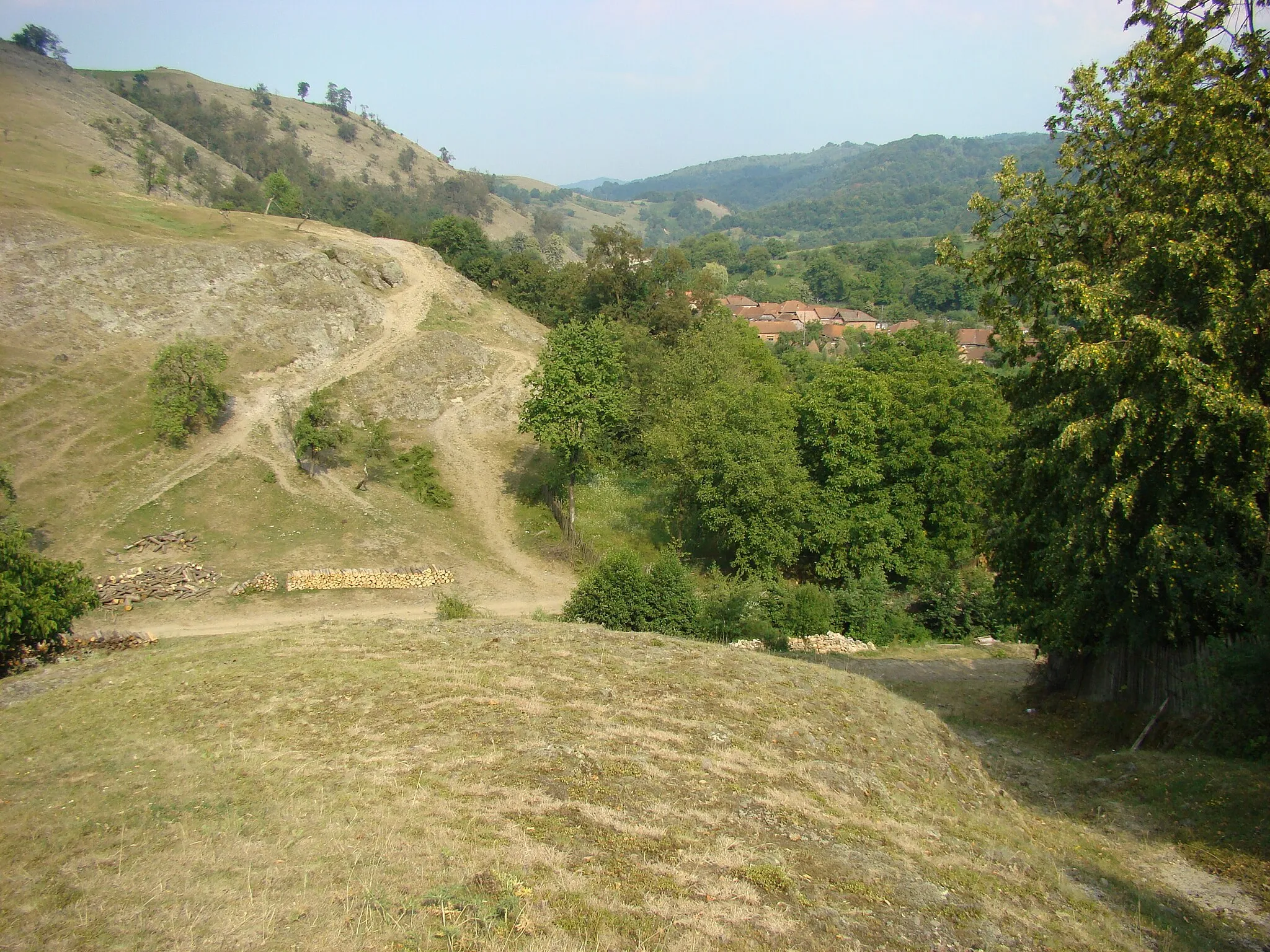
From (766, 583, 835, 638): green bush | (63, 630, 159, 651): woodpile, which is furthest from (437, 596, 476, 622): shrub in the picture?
(766, 583, 835, 638): green bush

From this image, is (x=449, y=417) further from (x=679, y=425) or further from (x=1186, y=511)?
(x=1186, y=511)

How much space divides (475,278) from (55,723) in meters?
53.9

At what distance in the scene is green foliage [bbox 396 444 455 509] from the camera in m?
34.5

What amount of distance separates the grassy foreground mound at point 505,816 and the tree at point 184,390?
66.9ft

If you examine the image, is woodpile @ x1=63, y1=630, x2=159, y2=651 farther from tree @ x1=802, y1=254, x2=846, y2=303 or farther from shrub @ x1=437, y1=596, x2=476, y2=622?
tree @ x1=802, y1=254, x2=846, y2=303

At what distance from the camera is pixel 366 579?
27.0 meters

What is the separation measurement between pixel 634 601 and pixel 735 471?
9.06 m

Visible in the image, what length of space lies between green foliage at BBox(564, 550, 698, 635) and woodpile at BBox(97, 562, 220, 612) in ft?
40.9

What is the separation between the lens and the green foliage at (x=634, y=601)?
2142cm

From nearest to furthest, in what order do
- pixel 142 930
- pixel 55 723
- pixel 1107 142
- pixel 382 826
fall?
pixel 142 930
pixel 382 826
pixel 55 723
pixel 1107 142

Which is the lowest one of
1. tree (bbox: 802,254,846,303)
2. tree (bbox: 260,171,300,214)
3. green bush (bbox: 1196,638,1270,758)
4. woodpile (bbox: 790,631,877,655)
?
woodpile (bbox: 790,631,877,655)

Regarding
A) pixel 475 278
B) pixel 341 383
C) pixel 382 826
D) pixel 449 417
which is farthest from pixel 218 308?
pixel 382 826

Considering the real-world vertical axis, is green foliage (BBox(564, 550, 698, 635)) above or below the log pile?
above

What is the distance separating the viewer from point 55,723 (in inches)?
460
